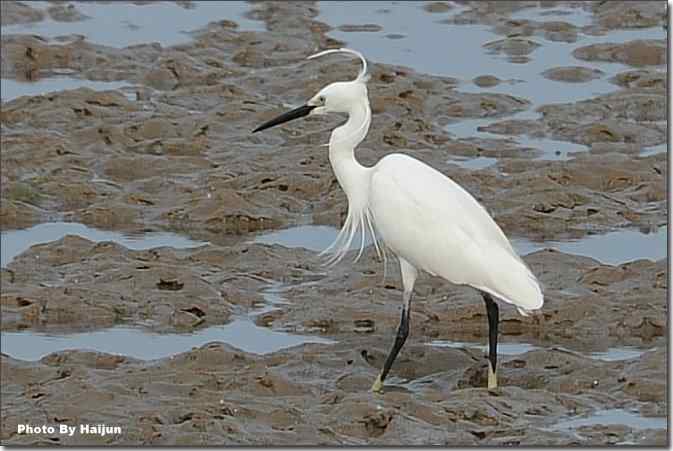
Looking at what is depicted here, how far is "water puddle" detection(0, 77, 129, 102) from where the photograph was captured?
1280 cm

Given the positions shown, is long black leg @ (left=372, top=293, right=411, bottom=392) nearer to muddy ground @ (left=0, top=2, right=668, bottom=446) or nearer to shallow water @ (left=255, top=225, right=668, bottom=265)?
muddy ground @ (left=0, top=2, right=668, bottom=446)

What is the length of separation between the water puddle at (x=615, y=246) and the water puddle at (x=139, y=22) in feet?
18.7

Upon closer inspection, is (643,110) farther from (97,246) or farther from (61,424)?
(61,424)

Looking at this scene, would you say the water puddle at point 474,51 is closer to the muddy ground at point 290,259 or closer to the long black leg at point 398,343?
the muddy ground at point 290,259

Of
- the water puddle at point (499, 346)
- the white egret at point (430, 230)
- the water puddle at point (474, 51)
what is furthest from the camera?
the water puddle at point (474, 51)

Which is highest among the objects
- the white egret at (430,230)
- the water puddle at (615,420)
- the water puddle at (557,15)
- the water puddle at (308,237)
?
the white egret at (430,230)

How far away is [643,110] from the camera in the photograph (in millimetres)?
11984

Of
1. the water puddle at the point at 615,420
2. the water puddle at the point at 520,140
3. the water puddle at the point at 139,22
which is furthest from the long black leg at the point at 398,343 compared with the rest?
the water puddle at the point at 139,22

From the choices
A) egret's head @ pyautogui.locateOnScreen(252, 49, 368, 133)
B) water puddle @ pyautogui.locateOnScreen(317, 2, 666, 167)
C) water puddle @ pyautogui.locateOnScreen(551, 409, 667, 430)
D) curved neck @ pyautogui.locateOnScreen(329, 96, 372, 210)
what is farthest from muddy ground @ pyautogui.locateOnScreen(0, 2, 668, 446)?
egret's head @ pyautogui.locateOnScreen(252, 49, 368, 133)

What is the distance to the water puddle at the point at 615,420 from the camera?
22.1ft

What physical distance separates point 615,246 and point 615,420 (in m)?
2.68

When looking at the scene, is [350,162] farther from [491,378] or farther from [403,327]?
[491,378]

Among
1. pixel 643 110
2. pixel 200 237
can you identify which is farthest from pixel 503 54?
pixel 200 237

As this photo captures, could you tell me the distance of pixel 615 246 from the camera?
9.41 meters
